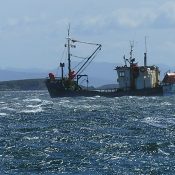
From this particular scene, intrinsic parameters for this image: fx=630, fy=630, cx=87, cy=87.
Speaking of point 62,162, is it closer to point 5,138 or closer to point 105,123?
point 5,138

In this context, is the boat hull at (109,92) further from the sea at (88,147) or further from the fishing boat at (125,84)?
the sea at (88,147)

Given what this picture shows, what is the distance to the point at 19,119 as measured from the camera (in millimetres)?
69438

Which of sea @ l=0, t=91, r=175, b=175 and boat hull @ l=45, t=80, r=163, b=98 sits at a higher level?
boat hull @ l=45, t=80, r=163, b=98

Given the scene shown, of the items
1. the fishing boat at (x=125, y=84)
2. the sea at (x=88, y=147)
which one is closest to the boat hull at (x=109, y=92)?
the fishing boat at (x=125, y=84)

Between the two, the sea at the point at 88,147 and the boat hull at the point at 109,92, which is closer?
the sea at the point at 88,147

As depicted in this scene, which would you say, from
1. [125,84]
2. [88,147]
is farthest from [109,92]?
[88,147]

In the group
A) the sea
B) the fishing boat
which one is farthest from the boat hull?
the sea

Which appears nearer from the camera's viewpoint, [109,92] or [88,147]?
[88,147]

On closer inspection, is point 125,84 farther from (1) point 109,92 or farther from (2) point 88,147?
(2) point 88,147

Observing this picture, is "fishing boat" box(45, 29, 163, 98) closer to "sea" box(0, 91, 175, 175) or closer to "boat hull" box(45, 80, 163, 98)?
"boat hull" box(45, 80, 163, 98)

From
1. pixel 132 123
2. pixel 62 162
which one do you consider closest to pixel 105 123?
pixel 132 123

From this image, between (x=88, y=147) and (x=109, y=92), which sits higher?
(x=109, y=92)

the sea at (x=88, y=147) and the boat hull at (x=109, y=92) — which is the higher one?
the boat hull at (x=109, y=92)

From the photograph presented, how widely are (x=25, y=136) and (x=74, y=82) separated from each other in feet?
311
